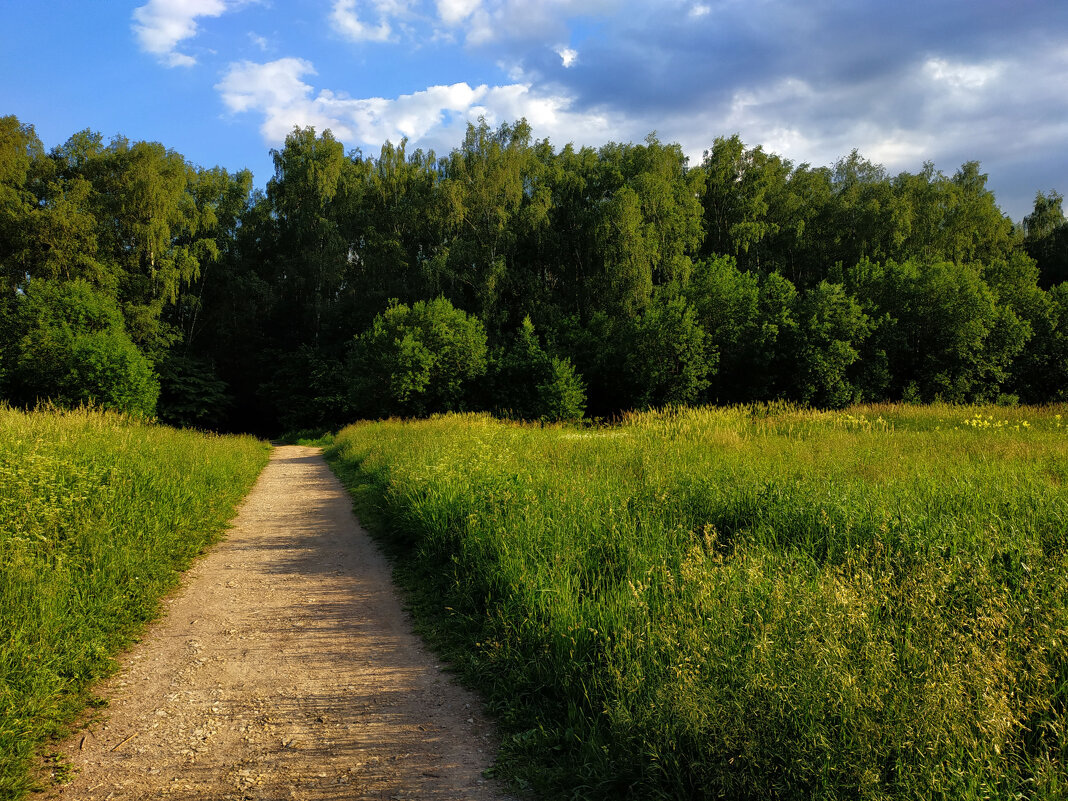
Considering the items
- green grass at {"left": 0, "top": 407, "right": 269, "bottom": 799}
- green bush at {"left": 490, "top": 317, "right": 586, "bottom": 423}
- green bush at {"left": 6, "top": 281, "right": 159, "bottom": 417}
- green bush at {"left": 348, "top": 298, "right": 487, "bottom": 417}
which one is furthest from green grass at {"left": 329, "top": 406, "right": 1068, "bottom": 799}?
green bush at {"left": 6, "top": 281, "right": 159, "bottom": 417}

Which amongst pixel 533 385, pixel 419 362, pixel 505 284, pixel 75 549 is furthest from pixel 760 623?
pixel 505 284

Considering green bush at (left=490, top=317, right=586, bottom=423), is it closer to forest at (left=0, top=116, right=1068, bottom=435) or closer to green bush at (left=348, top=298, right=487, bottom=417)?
forest at (left=0, top=116, right=1068, bottom=435)

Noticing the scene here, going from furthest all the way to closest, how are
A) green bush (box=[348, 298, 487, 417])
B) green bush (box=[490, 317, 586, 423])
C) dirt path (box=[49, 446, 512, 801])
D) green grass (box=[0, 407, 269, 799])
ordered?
green bush (box=[348, 298, 487, 417]) → green bush (box=[490, 317, 586, 423]) → green grass (box=[0, 407, 269, 799]) → dirt path (box=[49, 446, 512, 801])

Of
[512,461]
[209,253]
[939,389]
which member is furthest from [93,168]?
[939,389]

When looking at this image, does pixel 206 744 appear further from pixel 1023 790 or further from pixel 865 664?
pixel 1023 790

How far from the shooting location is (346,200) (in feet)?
155

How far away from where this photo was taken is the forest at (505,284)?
33.5 m

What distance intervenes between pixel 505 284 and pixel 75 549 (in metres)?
36.3

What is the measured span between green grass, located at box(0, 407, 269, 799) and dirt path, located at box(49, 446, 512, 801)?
0.25 meters

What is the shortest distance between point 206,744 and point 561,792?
213cm

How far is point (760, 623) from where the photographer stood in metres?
3.30

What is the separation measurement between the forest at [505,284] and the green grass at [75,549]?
905 inches

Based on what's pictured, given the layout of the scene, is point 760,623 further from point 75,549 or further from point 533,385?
point 533,385

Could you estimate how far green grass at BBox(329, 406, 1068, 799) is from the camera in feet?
8.45
